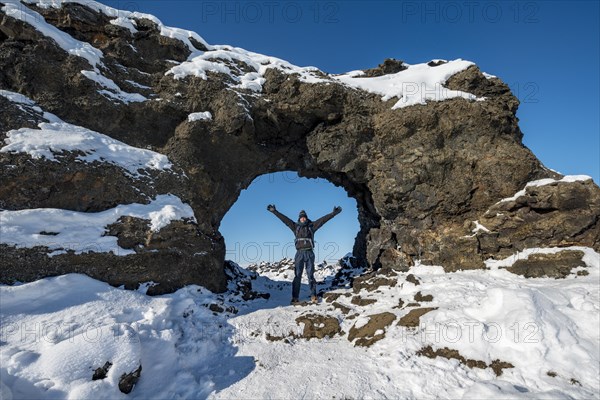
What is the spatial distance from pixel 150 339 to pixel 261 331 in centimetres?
300

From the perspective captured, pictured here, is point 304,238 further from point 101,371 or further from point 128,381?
point 101,371

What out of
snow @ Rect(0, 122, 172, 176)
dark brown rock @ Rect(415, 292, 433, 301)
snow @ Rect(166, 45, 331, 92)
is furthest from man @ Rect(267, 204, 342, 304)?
snow @ Rect(166, 45, 331, 92)

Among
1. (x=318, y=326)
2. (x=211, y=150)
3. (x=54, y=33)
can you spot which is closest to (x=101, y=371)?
(x=318, y=326)

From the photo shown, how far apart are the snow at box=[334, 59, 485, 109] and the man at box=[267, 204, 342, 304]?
715 cm

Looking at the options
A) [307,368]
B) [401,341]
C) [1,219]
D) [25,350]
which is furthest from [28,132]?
[401,341]

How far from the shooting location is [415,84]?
1689 centimetres

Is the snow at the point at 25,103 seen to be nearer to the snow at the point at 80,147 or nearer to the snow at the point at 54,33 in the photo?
the snow at the point at 80,147

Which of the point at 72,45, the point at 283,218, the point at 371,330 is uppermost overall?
the point at 72,45

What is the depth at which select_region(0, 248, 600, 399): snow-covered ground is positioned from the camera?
6211 mm

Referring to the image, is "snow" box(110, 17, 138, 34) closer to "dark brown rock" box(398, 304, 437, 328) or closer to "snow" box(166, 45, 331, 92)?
"snow" box(166, 45, 331, 92)

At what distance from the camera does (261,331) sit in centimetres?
937

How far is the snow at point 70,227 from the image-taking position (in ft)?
32.1

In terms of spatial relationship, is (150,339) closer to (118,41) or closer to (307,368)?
(307,368)

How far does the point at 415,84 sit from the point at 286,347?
571 inches
